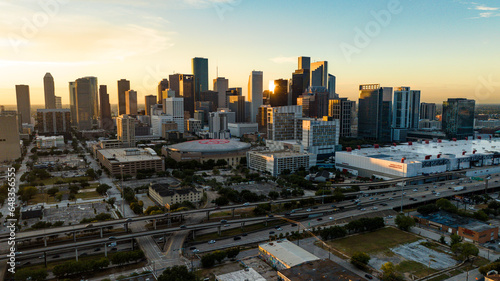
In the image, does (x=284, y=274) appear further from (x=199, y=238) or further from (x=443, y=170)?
(x=443, y=170)

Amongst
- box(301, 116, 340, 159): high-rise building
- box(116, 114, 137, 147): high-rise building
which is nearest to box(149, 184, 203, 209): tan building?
box(301, 116, 340, 159): high-rise building

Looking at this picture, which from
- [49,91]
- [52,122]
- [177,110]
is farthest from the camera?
[49,91]

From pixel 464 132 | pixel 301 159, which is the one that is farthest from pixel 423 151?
pixel 464 132

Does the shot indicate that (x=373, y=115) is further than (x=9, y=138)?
Yes

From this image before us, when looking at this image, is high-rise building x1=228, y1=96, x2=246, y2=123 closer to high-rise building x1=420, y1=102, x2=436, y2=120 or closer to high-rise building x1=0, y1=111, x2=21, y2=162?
high-rise building x1=420, y1=102, x2=436, y2=120

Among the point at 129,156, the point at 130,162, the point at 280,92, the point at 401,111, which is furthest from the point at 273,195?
the point at 280,92

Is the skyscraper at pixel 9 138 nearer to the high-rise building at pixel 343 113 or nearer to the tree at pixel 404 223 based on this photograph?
the tree at pixel 404 223

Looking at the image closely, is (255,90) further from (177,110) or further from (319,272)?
(319,272)
